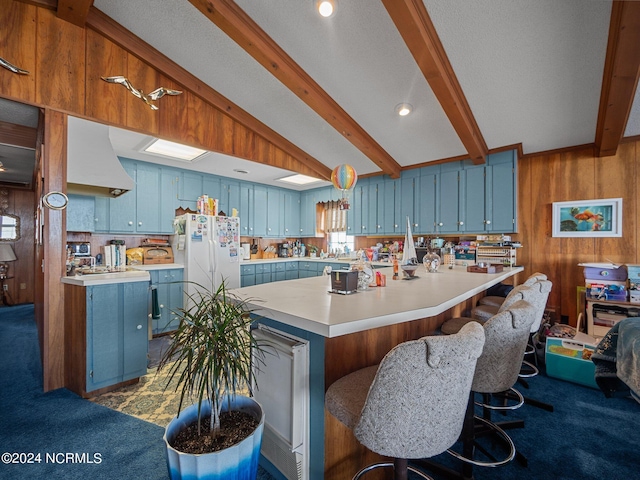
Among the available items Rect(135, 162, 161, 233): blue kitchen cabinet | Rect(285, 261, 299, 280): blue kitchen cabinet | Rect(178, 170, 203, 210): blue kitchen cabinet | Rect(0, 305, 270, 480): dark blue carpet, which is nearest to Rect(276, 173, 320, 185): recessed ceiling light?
Rect(178, 170, 203, 210): blue kitchen cabinet

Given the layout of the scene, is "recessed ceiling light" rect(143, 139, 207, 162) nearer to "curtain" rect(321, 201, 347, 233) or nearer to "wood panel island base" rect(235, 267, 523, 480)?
"curtain" rect(321, 201, 347, 233)

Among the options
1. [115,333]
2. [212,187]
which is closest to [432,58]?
[115,333]

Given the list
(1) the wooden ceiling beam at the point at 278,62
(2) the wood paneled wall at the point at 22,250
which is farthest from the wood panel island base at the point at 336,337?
(2) the wood paneled wall at the point at 22,250

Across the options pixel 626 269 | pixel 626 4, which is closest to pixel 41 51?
pixel 626 4

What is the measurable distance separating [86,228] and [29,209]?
11.4 feet

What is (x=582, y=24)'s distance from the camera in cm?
197

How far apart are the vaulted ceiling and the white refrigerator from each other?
4.04 feet

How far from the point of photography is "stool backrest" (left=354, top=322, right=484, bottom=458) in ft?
2.73

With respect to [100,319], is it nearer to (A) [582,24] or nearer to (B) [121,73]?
(B) [121,73]

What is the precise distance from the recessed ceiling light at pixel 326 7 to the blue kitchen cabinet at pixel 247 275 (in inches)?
143

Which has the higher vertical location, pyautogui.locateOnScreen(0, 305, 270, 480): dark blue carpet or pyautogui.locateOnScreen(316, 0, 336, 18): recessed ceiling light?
pyautogui.locateOnScreen(316, 0, 336, 18): recessed ceiling light

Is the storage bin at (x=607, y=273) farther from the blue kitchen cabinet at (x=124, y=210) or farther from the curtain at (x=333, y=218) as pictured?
the blue kitchen cabinet at (x=124, y=210)

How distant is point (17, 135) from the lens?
310 cm

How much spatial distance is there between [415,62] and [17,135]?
13.9ft
